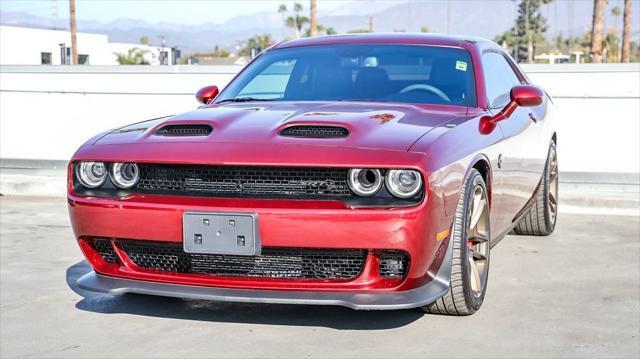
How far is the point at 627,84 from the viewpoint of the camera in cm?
993

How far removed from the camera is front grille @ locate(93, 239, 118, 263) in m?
4.45

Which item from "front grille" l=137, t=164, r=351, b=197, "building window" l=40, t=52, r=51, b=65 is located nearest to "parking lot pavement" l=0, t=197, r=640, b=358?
"front grille" l=137, t=164, r=351, b=197

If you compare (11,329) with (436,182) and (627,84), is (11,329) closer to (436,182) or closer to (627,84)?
(436,182)

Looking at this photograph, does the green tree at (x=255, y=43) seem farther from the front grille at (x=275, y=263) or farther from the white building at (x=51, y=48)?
the front grille at (x=275, y=263)

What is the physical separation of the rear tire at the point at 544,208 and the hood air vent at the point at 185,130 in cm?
299

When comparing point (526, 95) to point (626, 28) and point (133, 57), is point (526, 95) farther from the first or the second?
point (133, 57)

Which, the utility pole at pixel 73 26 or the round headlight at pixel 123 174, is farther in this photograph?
the utility pole at pixel 73 26

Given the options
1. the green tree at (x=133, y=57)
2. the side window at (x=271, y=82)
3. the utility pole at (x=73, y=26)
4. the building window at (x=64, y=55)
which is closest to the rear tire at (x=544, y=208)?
the side window at (x=271, y=82)

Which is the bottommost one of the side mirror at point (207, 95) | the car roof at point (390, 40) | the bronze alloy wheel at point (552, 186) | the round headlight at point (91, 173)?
the bronze alloy wheel at point (552, 186)

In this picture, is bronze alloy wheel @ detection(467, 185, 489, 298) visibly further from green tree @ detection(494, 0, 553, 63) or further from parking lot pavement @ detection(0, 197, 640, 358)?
green tree @ detection(494, 0, 553, 63)

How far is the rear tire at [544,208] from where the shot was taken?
682 centimetres

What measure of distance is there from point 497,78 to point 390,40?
2.39 feet

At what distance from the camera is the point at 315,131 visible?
427 centimetres

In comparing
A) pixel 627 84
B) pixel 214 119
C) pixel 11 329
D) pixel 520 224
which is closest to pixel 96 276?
pixel 11 329
